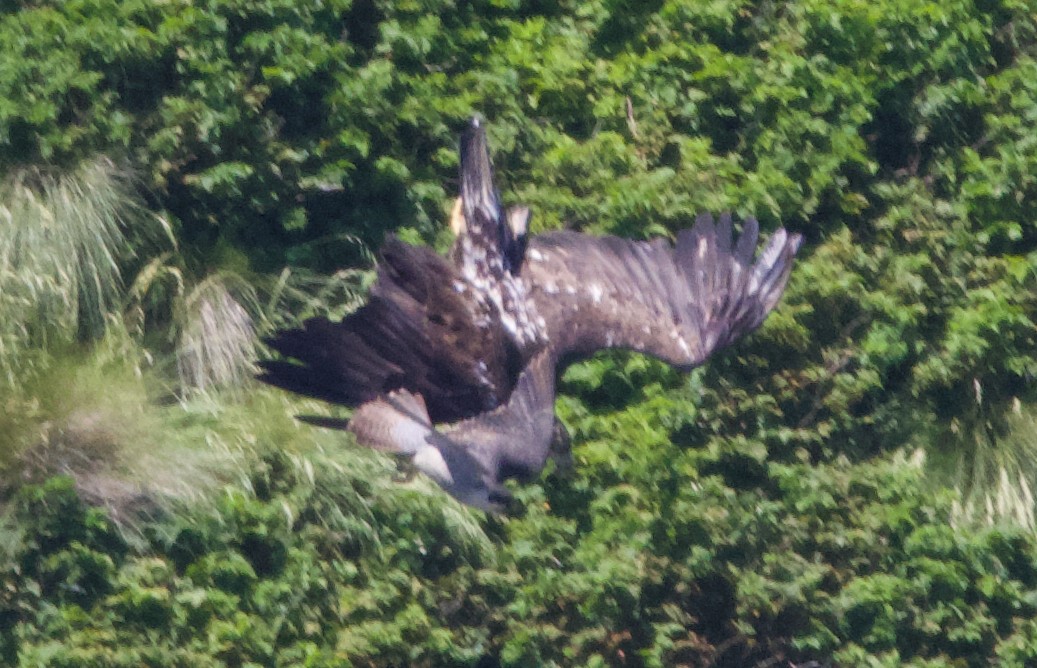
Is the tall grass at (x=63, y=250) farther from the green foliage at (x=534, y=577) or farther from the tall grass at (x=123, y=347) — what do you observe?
the green foliage at (x=534, y=577)

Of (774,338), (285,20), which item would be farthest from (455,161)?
(774,338)

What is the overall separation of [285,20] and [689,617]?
286 centimetres

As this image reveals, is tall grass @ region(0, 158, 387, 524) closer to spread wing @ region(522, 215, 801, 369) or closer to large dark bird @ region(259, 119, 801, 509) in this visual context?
large dark bird @ region(259, 119, 801, 509)

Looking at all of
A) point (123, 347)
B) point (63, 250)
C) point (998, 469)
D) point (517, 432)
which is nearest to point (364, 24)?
point (63, 250)

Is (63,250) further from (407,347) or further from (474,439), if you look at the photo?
(474,439)

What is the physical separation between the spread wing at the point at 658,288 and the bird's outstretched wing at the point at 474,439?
43 centimetres

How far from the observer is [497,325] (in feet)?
22.0

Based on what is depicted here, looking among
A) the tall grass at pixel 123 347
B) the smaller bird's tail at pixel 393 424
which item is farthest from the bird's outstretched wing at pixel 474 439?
the tall grass at pixel 123 347

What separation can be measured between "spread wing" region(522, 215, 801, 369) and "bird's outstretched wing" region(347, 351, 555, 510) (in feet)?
1.41

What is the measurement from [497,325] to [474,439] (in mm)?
588

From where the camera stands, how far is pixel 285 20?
7.83 m

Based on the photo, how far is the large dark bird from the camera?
6.21m

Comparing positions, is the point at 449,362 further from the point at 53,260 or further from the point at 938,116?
the point at 938,116

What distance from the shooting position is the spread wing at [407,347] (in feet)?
20.8
